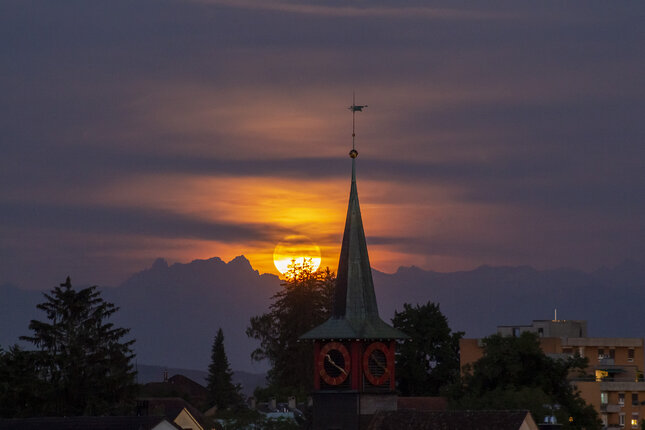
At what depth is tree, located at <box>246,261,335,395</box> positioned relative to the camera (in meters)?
160

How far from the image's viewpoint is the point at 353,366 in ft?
254

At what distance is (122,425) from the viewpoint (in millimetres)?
89250

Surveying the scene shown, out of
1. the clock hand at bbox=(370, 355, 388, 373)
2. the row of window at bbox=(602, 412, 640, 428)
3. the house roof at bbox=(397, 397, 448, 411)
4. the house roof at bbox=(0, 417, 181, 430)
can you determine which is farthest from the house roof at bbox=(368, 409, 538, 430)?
the row of window at bbox=(602, 412, 640, 428)

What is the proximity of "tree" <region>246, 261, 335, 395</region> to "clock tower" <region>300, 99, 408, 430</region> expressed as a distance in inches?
3095

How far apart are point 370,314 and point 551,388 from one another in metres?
31.5

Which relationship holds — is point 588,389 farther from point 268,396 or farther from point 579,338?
point 268,396

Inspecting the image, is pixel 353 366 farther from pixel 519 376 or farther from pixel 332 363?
pixel 519 376

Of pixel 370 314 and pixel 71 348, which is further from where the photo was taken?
pixel 71 348

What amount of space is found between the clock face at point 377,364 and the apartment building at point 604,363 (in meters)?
67.6

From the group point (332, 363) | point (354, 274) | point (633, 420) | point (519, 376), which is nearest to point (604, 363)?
point (633, 420)

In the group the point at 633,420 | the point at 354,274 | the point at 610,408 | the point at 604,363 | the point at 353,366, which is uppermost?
the point at 604,363

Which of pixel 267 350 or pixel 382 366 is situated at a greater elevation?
pixel 267 350

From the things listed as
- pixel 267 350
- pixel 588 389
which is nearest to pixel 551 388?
pixel 588 389

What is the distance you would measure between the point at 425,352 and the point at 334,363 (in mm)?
80547
